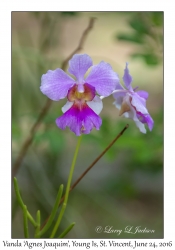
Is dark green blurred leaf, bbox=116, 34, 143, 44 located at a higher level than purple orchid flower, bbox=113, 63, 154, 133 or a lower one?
higher

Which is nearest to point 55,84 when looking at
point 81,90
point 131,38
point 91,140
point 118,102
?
point 81,90

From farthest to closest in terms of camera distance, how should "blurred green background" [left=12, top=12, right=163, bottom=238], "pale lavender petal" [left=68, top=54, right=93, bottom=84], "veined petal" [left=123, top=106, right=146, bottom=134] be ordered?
"blurred green background" [left=12, top=12, right=163, bottom=238], "veined petal" [left=123, top=106, right=146, bottom=134], "pale lavender petal" [left=68, top=54, right=93, bottom=84]

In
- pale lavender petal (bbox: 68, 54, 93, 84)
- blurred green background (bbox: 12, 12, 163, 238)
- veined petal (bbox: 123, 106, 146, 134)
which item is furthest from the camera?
blurred green background (bbox: 12, 12, 163, 238)

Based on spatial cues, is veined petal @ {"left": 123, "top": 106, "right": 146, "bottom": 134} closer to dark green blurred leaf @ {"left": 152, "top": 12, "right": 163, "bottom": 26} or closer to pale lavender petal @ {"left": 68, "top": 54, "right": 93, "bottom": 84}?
pale lavender petal @ {"left": 68, "top": 54, "right": 93, "bottom": 84}

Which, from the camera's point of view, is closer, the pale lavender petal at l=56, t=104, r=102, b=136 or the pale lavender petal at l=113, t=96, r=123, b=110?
the pale lavender petal at l=56, t=104, r=102, b=136

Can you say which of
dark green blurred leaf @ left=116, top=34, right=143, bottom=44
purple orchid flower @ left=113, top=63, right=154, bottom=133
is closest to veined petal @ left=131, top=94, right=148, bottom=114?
purple orchid flower @ left=113, top=63, right=154, bottom=133

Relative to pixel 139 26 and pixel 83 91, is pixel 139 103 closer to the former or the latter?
pixel 83 91
